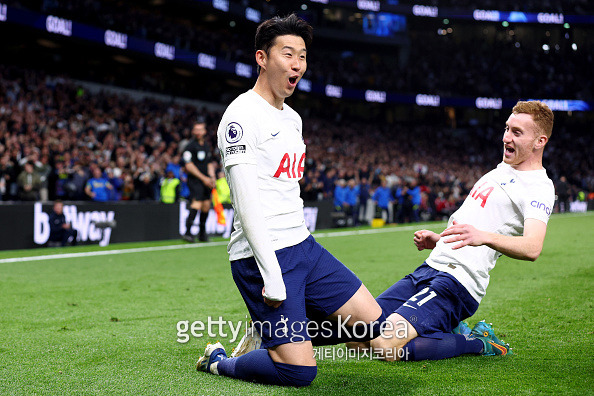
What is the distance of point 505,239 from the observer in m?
3.45

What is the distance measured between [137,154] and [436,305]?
51.8 feet

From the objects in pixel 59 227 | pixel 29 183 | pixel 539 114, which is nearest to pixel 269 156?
pixel 539 114

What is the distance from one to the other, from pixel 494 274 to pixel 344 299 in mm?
5484

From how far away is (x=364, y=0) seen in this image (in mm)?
41188

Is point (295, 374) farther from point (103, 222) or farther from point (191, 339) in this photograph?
point (103, 222)

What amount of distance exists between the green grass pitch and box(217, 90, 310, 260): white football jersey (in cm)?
87

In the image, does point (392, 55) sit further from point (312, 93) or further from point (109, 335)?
point (109, 335)

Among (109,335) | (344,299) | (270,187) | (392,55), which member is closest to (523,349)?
(344,299)

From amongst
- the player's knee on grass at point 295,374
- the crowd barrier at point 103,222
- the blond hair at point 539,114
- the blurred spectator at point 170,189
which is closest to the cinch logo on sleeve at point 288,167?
the player's knee on grass at point 295,374

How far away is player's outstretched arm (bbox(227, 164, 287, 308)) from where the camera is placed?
3.23 metres

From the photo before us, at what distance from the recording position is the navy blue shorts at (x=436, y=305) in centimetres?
407

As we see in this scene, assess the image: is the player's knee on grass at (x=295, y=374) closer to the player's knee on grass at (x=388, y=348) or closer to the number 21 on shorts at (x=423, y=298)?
the player's knee on grass at (x=388, y=348)

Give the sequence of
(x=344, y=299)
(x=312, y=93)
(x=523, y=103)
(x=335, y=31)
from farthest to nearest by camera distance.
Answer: (x=335, y=31) → (x=312, y=93) → (x=523, y=103) → (x=344, y=299)

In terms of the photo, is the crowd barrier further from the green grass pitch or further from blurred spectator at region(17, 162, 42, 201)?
the green grass pitch
